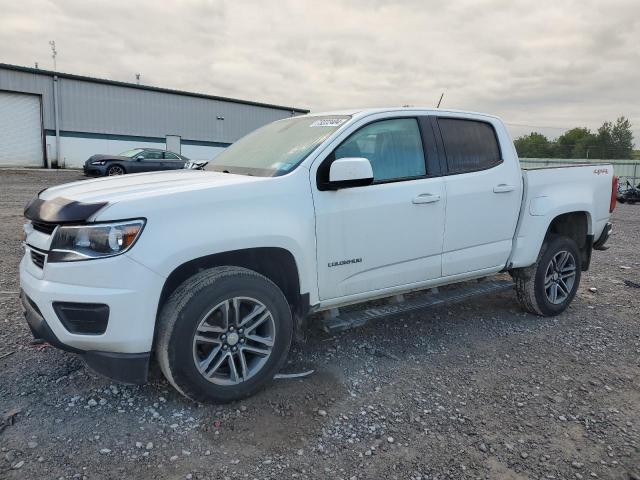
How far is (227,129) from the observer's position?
118 ft

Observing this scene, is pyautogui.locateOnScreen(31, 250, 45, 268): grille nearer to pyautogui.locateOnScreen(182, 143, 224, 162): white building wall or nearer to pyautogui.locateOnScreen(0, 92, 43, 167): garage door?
pyautogui.locateOnScreen(0, 92, 43, 167): garage door

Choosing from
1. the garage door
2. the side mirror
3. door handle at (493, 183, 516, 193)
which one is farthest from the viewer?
the garage door

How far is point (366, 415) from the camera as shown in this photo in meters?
3.01

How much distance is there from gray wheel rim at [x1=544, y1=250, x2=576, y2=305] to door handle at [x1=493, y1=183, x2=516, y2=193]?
95 cm

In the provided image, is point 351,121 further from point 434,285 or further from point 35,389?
point 35,389

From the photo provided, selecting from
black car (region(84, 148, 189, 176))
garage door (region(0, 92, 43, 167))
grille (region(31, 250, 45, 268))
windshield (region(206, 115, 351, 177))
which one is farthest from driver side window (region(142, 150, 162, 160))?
grille (region(31, 250, 45, 268))

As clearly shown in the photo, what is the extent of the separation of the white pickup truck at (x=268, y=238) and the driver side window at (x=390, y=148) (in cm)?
1

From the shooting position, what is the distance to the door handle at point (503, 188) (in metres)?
4.21

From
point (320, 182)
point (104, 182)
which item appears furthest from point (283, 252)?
point (104, 182)

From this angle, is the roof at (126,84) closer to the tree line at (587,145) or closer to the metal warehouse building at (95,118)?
the metal warehouse building at (95,118)

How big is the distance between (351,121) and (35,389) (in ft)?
9.16

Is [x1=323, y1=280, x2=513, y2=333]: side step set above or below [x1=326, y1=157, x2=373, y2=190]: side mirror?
below

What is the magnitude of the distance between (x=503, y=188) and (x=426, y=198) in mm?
967

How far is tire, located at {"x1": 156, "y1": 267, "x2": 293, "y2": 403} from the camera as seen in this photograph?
2762 millimetres
